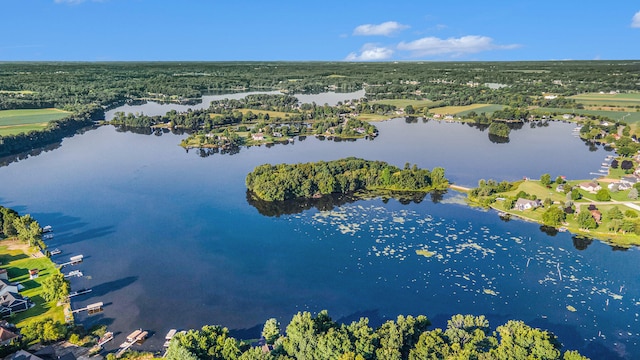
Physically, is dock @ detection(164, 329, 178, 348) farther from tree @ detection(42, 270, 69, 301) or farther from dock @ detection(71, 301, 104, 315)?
tree @ detection(42, 270, 69, 301)

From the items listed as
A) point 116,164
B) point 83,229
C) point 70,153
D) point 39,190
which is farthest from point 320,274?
point 70,153

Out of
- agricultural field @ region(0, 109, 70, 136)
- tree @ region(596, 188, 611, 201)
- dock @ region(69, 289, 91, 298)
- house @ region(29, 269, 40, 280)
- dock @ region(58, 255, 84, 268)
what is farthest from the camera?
agricultural field @ region(0, 109, 70, 136)

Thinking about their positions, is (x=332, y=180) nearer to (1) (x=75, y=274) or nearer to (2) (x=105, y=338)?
(1) (x=75, y=274)

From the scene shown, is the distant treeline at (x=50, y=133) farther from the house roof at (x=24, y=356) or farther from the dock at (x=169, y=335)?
the dock at (x=169, y=335)

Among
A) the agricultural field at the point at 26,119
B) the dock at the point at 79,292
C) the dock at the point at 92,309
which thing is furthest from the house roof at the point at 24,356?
the agricultural field at the point at 26,119

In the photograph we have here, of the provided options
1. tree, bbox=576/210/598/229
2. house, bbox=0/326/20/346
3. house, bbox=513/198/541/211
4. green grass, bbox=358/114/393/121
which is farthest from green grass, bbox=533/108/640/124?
house, bbox=0/326/20/346

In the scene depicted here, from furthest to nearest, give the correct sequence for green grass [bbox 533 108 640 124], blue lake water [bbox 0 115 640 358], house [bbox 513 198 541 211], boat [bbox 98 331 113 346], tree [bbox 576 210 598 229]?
green grass [bbox 533 108 640 124] < house [bbox 513 198 541 211] < tree [bbox 576 210 598 229] < blue lake water [bbox 0 115 640 358] < boat [bbox 98 331 113 346]

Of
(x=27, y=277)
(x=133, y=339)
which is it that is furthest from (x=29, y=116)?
(x=133, y=339)
